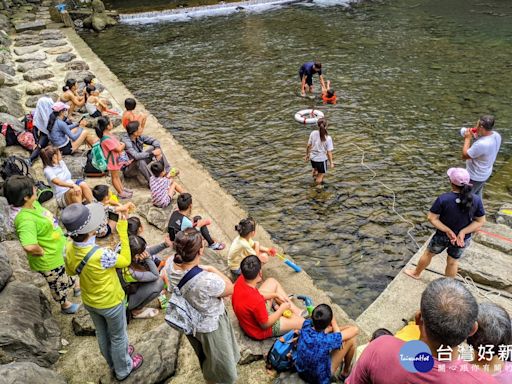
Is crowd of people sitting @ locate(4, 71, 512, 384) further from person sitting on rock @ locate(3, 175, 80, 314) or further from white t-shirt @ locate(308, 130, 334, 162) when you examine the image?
white t-shirt @ locate(308, 130, 334, 162)

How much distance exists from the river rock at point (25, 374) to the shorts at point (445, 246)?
192 inches

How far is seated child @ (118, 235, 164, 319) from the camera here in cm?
492

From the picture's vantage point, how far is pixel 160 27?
72.6ft

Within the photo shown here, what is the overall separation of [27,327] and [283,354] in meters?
2.79

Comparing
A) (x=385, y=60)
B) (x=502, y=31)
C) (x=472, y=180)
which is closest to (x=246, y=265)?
(x=472, y=180)

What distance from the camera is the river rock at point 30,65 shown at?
1508 centimetres

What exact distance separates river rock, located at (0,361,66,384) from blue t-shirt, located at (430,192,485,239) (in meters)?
4.89

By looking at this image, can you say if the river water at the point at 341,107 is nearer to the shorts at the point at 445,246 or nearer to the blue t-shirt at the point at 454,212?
the shorts at the point at 445,246

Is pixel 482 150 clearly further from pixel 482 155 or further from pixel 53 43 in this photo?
pixel 53 43

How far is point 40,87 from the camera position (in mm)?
12984

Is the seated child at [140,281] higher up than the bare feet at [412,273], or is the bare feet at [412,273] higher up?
the seated child at [140,281]

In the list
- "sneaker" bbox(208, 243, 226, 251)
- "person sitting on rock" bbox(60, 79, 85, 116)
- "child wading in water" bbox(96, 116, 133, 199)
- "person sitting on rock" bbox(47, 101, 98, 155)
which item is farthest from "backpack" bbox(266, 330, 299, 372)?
"person sitting on rock" bbox(60, 79, 85, 116)

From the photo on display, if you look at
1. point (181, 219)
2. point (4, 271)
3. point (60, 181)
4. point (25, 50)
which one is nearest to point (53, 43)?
point (25, 50)

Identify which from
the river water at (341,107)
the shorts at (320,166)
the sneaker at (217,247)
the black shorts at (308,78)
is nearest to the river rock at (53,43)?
the river water at (341,107)
